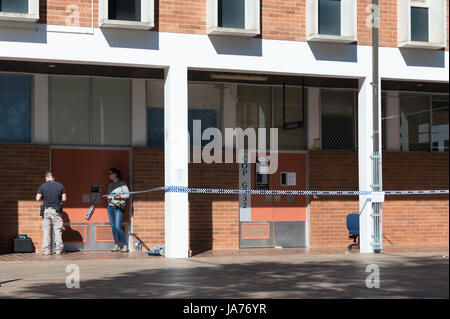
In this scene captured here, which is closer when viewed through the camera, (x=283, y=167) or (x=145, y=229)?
(x=145, y=229)

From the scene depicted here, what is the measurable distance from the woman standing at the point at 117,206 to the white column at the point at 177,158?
1.86 meters

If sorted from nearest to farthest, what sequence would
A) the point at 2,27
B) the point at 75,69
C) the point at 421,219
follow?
1. the point at 2,27
2. the point at 75,69
3. the point at 421,219

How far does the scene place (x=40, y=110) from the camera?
58.2 ft

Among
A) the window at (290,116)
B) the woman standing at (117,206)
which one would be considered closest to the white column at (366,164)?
the window at (290,116)

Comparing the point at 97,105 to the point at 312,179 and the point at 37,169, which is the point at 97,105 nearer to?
the point at 37,169

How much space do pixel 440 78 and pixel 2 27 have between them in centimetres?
976

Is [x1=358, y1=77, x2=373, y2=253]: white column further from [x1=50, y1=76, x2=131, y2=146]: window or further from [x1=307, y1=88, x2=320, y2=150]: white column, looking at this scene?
[x1=50, y1=76, x2=131, y2=146]: window

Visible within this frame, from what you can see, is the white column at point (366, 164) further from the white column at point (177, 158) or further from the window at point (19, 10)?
the window at point (19, 10)

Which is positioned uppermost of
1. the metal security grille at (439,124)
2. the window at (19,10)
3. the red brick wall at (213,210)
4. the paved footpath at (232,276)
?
the window at (19,10)

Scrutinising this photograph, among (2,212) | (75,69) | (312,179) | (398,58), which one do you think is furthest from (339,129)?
(2,212)

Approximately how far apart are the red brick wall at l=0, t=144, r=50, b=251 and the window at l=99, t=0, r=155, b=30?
377 centimetres

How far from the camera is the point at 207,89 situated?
1909 cm

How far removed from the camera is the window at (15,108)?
693 inches

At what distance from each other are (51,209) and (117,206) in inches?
63.4
